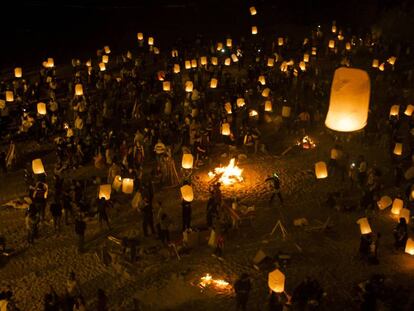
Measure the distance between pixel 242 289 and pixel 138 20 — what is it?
118 ft

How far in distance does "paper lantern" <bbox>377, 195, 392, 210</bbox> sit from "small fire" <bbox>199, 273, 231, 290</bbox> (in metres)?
6.39

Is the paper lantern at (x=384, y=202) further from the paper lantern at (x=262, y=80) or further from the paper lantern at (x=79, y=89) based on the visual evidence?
the paper lantern at (x=79, y=89)

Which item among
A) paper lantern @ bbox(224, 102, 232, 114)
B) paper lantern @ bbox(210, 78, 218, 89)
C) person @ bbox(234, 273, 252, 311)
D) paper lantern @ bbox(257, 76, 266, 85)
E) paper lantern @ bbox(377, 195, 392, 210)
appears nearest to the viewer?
person @ bbox(234, 273, 252, 311)

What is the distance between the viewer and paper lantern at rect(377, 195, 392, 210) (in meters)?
17.5

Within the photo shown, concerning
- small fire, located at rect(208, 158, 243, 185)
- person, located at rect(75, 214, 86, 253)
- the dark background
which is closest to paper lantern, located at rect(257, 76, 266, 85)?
small fire, located at rect(208, 158, 243, 185)

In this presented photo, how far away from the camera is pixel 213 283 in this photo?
1401cm

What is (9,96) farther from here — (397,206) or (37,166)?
(397,206)

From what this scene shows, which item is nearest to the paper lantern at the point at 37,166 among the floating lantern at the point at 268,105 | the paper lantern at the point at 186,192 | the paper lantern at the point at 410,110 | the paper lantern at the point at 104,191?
the paper lantern at the point at 104,191

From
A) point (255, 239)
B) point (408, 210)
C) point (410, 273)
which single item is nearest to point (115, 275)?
point (255, 239)

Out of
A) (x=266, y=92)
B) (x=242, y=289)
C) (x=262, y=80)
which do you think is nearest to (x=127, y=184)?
(x=242, y=289)

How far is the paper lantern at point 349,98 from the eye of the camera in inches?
287

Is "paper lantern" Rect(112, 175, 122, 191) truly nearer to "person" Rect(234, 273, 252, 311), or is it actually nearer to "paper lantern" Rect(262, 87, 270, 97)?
"person" Rect(234, 273, 252, 311)

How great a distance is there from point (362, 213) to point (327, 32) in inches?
955

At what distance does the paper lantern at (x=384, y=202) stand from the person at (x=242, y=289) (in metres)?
7.03
